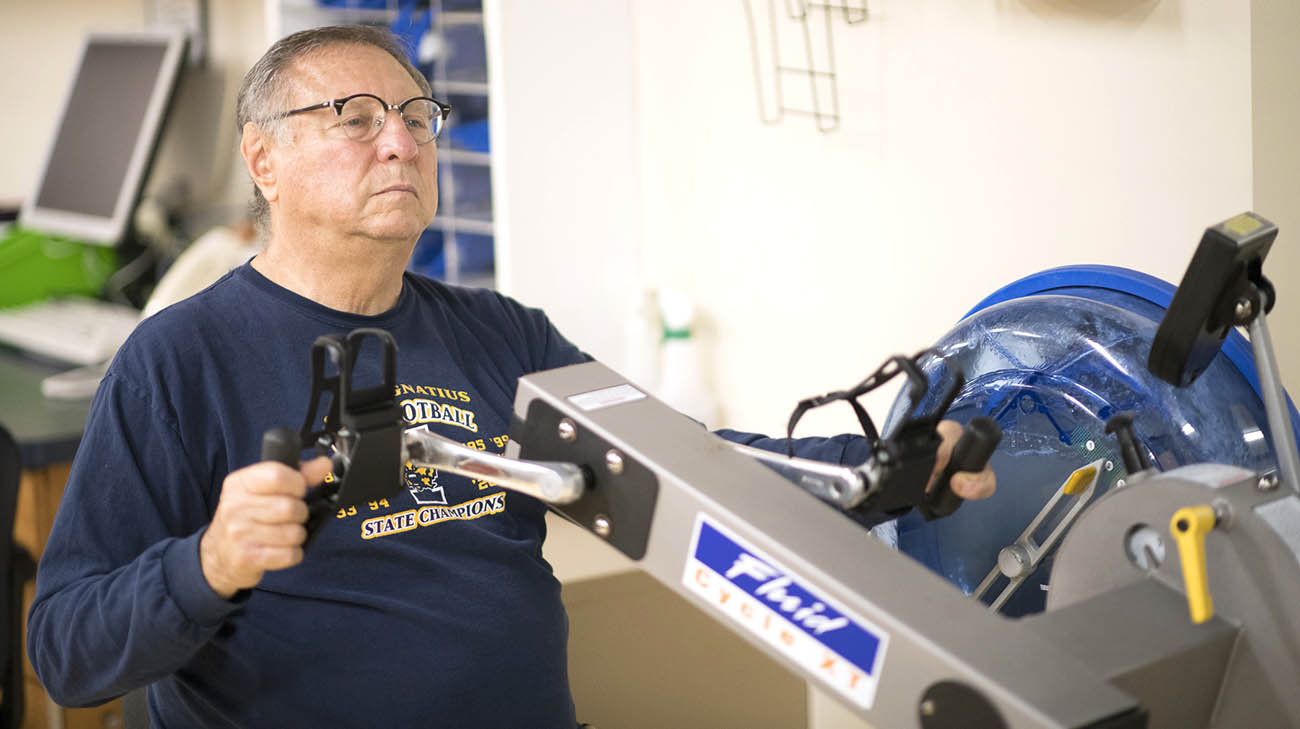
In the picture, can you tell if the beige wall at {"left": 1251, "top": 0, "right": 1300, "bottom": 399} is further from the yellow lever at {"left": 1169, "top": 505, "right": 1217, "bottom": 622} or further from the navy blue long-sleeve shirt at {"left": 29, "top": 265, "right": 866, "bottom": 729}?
the yellow lever at {"left": 1169, "top": 505, "right": 1217, "bottom": 622}

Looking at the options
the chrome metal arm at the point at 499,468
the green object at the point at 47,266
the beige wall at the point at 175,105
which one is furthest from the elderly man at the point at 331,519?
the beige wall at the point at 175,105

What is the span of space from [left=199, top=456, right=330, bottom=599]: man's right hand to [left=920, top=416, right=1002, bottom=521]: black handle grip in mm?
476

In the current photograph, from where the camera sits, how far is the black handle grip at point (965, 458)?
102 centimetres

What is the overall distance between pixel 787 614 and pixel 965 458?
0.25 meters

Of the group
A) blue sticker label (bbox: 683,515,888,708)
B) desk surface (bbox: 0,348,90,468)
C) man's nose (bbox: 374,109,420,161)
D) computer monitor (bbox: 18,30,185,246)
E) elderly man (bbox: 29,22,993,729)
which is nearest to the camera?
blue sticker label (bbox: 683,515,888,708)

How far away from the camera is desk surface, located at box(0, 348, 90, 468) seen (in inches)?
89.4

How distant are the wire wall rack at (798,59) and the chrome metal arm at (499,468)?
4.09 feet

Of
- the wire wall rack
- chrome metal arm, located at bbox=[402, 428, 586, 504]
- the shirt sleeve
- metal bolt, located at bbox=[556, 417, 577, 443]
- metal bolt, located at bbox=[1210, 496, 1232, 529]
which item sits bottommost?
the shirt sleeve

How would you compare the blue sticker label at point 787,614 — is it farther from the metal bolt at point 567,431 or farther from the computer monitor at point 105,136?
the computer monitor at point 105,136

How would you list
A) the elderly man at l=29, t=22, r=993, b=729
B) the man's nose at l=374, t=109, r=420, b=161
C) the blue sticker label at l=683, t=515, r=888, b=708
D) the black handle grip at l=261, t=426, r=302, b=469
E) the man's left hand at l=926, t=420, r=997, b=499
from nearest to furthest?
the blue sticker label at l=683, t=515, r=888, b=708 → the black handle grip at l=261, t=426, r=302, b=469 → the man's left hand at l=926, t=420, r=997, b=499 → the elderly man at l=29, t=22, r=993, b=729 → the man's nose at l=374, t=109, r=420, b=161

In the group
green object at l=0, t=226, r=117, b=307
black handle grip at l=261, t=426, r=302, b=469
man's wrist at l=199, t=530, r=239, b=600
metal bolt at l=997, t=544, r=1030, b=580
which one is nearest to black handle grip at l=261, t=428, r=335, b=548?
black handle grip at l=261, t=426, r=302, b=469

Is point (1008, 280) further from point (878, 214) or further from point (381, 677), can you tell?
point (381, 677)

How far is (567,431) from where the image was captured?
100 centimetres

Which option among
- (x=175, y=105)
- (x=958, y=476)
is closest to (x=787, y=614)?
(x=958, y=476)
